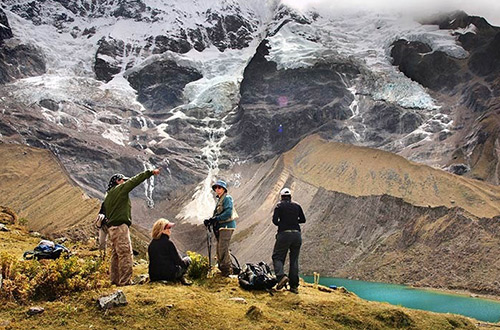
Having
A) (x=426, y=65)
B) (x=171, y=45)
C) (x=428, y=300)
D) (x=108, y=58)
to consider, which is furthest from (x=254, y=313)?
(x=171, y=45)

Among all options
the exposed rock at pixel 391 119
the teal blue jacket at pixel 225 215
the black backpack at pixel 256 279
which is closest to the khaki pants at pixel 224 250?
the teal blue jacket at pixel 225 215

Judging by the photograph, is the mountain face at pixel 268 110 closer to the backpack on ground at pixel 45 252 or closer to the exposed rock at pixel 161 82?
the exposed rock at pixel 161 82

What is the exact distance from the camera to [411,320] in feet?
33.2

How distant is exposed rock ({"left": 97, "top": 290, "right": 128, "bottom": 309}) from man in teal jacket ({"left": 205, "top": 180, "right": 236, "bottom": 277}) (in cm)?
381

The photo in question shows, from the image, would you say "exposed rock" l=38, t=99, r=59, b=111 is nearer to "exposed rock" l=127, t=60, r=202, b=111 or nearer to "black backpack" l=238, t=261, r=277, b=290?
"exposed rock" l=127, t=60, r=202, b=111

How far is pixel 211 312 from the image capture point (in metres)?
8.66

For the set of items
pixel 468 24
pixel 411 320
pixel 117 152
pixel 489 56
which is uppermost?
pixel 468 24

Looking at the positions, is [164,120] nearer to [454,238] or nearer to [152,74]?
[152,74]

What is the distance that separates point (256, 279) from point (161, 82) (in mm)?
168548

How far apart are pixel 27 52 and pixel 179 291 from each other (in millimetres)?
173999

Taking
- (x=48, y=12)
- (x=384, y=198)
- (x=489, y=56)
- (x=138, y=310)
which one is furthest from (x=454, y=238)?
(x=48, y=12)

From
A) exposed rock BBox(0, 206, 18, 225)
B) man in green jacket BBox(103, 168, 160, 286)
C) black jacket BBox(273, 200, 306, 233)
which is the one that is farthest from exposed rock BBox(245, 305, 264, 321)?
exposed rock BBox(0, 206, 18, 225)

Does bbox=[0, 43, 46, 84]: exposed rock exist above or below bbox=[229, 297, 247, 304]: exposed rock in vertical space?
above

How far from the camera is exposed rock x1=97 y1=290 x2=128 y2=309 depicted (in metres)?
8.08
